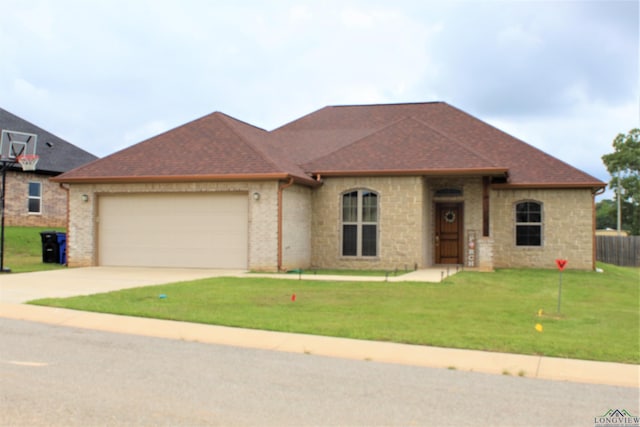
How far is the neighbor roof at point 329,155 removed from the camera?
2089cm

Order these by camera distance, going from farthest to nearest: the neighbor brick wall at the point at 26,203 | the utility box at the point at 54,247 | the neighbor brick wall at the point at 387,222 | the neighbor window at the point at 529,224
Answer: the neighbor brick wall at the point at 26,203 < the neighbor window at the point at 529,224 < the utility box at the point at 54,247 < the neighbor brick wall at the point at 387,222

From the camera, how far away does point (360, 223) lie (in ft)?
72.2

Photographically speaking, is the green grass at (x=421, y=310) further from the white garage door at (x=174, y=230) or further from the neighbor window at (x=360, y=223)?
the neighbor window at (x=360, y=223)

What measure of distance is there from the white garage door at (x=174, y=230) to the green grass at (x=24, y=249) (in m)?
2.20

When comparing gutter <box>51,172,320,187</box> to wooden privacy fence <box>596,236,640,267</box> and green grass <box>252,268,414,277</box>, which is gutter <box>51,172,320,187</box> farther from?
wooden privacy fence <box>596,236,640,267</box>

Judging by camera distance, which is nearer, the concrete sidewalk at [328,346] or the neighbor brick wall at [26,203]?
the concrete sidewalk at [328,346]

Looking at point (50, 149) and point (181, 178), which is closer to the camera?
point (181, 178)

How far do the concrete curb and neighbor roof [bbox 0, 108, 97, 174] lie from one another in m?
24.5

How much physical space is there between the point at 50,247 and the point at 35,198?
10.7 meters

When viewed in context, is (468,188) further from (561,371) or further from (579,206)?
(561,371)

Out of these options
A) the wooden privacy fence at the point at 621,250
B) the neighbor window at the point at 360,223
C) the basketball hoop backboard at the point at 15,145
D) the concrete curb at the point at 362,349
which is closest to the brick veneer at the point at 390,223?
the neighbor window at the point at 360,223

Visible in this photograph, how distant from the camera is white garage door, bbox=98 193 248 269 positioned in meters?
20.8

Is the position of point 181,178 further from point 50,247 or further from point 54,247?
point 50,247

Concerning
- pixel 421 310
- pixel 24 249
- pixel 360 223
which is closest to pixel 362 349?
pixel 421 310
